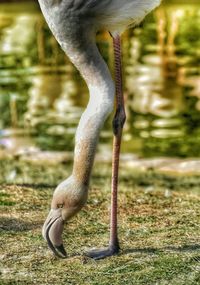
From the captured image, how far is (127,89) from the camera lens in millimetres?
11164

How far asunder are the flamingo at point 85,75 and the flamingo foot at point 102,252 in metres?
0.27

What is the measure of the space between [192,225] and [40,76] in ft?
24.8

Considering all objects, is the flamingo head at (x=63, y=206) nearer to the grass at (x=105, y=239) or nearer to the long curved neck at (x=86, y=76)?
the long curved neck at (x=86, y=76)

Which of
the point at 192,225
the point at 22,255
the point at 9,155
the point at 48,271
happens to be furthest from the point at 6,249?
the point at 9,155

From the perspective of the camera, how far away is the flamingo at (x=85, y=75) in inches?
162

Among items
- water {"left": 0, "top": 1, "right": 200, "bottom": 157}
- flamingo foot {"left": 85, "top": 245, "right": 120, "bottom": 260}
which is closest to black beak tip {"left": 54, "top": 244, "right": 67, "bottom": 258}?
flamingo foot {"left": 85, "top": 245, "right": 120, "bottom": 260}

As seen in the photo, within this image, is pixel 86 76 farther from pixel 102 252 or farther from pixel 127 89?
pixel 127 89

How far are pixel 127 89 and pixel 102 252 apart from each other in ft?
22.2

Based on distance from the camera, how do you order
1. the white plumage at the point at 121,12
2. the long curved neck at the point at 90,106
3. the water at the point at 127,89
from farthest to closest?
the water at the point at 127,89, the white plumage at the point at 121,12, the long curved neck at the point at 90,106

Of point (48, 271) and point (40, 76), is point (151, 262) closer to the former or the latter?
point (48, 271)

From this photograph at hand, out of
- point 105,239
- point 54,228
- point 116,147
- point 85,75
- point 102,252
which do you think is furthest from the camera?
point 105,239

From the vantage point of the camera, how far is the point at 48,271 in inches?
171

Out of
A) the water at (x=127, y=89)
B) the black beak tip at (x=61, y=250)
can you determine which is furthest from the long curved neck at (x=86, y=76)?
the water at (x=127, y=89)

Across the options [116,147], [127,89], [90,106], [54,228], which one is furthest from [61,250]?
[127,89]
